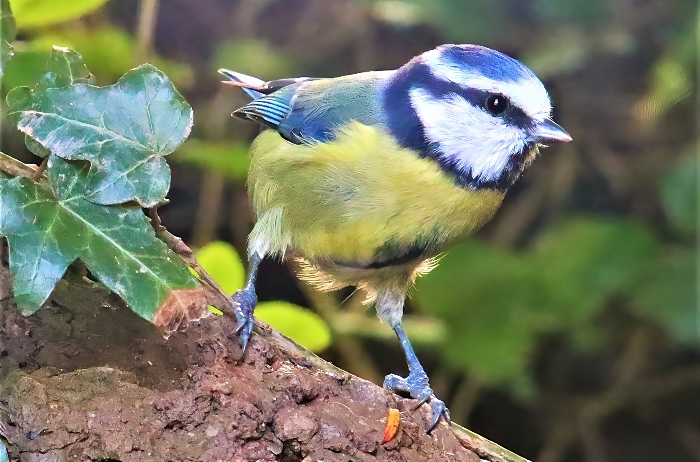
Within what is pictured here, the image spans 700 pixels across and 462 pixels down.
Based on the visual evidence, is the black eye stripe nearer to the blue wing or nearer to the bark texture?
the blue wing

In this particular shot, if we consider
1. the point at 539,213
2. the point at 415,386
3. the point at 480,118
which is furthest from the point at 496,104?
the point at 539,213

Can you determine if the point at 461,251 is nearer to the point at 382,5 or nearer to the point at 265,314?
the point at 382,5

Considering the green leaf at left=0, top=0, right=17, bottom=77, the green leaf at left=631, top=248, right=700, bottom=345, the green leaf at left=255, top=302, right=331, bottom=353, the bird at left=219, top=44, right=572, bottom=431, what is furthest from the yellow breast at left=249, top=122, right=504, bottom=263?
the green leaf at left=631, top=248, right=700, bottom=345

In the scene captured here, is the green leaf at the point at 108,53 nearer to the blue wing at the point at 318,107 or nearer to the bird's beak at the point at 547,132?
the blue wing at the point at 318,107

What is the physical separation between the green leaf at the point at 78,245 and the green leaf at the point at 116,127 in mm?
22

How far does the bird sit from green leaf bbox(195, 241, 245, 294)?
0.04m

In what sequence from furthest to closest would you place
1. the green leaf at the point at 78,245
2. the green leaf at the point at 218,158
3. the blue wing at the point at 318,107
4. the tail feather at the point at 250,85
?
the green leaf at the point at 218,158
the tail feather at the point at 250,85
the blue wing at the point at 318,107
the green leaf at the point at 78,245

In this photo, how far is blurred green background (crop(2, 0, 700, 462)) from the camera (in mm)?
2090

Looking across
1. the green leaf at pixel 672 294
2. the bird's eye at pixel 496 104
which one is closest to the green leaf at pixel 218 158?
the bird's eye at pixel 496 104

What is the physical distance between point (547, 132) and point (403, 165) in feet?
0.78

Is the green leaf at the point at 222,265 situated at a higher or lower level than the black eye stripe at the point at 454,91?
lower

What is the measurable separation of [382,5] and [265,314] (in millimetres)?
1361

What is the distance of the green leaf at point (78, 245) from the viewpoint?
84cm

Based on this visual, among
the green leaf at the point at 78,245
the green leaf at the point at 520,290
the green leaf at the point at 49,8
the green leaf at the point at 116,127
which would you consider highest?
the green leaf at the point at 116,127
